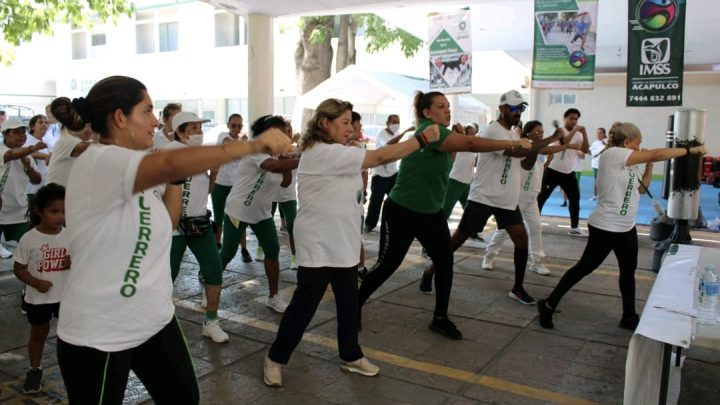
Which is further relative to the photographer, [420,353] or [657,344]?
[420,353]

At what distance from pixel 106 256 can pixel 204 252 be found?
8.25 feet

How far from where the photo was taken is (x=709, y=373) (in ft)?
13.8

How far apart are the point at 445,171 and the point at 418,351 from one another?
1.40 meters

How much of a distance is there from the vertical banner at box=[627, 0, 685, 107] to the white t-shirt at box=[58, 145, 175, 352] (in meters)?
7.25

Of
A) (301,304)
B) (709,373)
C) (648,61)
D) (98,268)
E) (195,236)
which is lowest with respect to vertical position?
(709,373)

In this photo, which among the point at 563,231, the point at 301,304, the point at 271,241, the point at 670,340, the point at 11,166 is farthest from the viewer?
the point at 563,231

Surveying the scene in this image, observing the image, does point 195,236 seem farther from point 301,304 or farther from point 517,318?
point 517,318

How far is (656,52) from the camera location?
7.64 metres

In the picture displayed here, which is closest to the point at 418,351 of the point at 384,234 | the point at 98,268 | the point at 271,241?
the point at 384,234

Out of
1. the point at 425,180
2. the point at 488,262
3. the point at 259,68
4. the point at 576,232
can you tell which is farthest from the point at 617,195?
the point at 259,68

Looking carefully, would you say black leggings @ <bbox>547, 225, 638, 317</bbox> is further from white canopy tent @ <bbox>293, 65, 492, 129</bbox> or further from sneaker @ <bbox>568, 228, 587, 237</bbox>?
white canopy tent @ <bbox>293, 65, 492, 129</bbox>

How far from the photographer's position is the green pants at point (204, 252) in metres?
4.52

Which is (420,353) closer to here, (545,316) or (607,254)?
(545,316)

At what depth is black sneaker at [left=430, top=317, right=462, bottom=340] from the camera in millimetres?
4793
